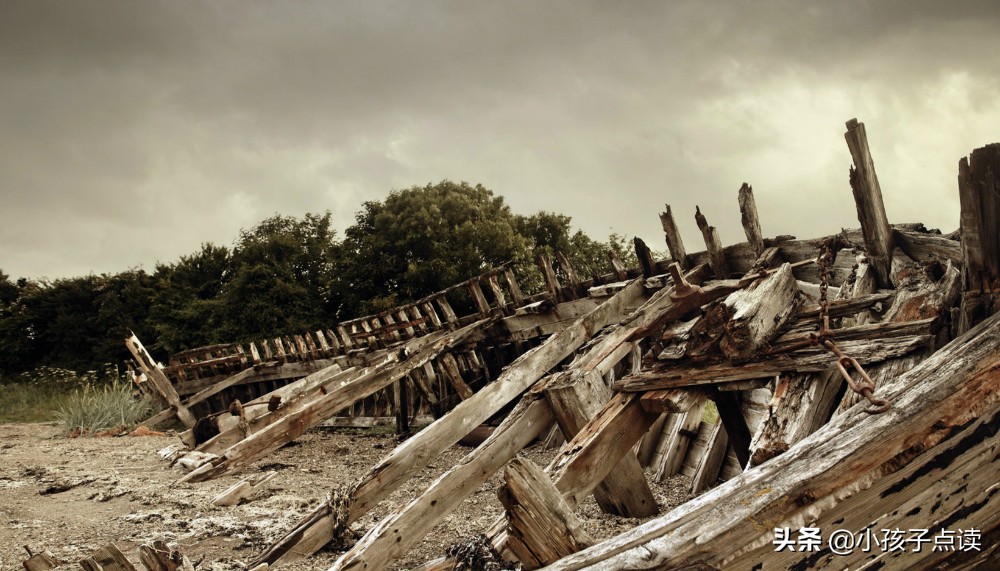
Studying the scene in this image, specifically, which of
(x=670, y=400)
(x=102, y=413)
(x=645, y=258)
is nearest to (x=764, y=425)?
(x=670, y=400)

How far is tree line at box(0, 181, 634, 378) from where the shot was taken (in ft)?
71.5

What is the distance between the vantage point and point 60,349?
31812 mm

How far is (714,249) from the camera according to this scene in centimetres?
570

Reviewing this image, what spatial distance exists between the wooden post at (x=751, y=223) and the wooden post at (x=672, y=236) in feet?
2.30

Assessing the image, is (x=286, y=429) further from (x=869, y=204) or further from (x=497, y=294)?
(x=869, y=204)

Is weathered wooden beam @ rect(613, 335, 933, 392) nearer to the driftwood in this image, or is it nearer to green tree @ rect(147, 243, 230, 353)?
the driftwood

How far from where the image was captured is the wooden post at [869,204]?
3943 millimetres

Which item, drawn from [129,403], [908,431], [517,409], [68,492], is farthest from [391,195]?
[908,431]

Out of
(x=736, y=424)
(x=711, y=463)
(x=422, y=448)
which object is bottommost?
(x=711, y=463)

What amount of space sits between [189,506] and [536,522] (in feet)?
15.4

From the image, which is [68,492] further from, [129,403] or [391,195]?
[391,195]

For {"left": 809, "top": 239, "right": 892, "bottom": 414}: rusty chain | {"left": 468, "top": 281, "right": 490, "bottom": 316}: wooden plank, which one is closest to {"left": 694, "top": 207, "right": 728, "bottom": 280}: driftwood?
{"left": 809, "top": 239, "right": 892, "bottom": 414}: rusty chain

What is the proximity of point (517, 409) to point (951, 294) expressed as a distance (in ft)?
7.63

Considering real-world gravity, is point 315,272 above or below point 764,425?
above
